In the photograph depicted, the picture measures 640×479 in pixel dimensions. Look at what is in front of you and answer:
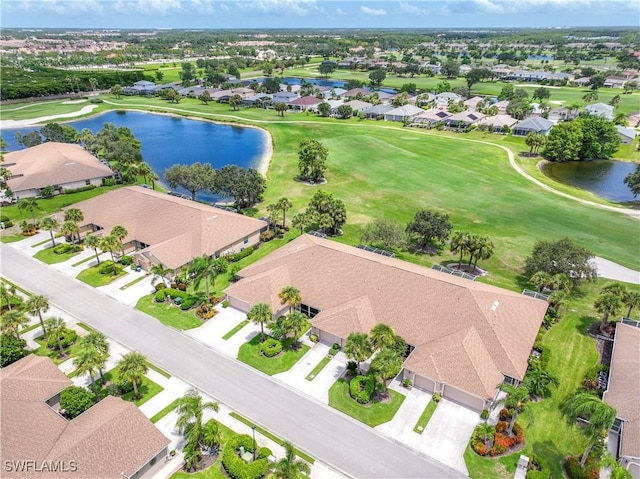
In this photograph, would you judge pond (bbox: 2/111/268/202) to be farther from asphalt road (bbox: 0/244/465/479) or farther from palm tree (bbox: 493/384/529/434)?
palm tree (bbox: 493/384/529/434)

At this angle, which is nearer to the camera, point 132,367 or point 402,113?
point 132,367

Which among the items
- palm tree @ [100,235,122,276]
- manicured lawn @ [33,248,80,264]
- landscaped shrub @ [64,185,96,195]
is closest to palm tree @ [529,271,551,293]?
palm tree @ [100,235,122,276]

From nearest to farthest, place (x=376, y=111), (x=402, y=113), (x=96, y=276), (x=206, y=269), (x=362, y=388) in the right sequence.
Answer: (x=362, y=388), (x=206, y=269), (x=96, y=276), (x=402, y=113), (x=376, y=111)

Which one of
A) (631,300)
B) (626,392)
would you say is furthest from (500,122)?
(626,392)

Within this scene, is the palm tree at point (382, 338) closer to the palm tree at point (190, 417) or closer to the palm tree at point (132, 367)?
the palm tree at point (190, 417)

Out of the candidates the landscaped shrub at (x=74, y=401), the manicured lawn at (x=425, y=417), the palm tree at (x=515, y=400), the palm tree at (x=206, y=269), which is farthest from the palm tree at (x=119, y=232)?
the palm tree at (x=515, y=400)

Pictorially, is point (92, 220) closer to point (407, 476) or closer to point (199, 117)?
point (407, 476)

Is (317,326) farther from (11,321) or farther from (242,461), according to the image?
(11,321)

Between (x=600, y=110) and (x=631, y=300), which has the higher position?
(x=600, y=110)

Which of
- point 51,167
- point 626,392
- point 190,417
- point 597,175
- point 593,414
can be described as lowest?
point 597,175
